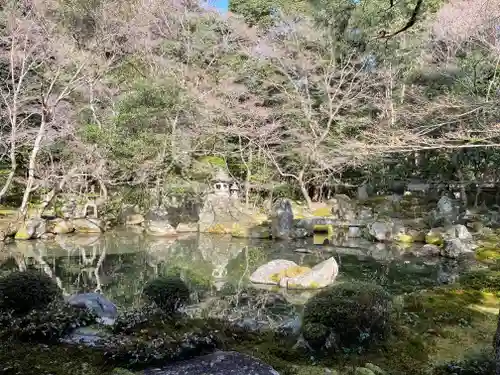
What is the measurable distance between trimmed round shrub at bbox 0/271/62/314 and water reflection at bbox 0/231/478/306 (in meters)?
2.00

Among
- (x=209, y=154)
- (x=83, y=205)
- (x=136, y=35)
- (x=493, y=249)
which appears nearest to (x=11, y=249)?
(x=83, y=205)

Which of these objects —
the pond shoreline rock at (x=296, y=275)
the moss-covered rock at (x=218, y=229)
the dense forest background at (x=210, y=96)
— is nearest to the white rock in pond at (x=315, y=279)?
the pond shoreline rock at (x=296, y=275)

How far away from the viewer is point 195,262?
10852 mm

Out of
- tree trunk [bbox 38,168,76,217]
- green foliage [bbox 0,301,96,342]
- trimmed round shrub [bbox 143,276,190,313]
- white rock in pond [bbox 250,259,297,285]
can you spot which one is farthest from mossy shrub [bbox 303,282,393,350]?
tree trunk [bbox 38,168,76,217]

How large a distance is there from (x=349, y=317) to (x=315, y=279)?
11.9 feet

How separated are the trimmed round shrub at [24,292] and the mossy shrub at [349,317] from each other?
2.96m

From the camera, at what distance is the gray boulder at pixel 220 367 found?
Answer: 3.37 metres

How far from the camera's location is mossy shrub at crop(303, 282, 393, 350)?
4.29 m

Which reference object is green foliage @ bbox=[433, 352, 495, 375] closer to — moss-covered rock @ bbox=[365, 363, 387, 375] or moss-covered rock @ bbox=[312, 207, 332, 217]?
moss-covered rock @ bbox=[365, 363, 387, 375]

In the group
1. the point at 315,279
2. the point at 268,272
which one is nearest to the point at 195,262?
the point at 268,272

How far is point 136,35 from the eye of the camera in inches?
709

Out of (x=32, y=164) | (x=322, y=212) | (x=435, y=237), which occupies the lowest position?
(x=435, y=237)

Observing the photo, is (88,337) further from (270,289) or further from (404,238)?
(404,238)

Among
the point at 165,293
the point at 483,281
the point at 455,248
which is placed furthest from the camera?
the point at 455,248
